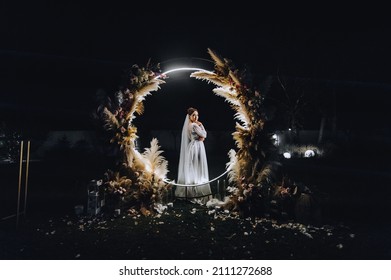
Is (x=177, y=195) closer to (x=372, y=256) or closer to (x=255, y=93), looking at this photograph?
(x=255, y=93)

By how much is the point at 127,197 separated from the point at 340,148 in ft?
68.0

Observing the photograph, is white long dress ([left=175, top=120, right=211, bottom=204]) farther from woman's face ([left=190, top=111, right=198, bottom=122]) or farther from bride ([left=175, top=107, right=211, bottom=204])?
woman's face ([left=190, top=111, right=198, bottom=122])

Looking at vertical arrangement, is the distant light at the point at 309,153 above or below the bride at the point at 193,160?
above

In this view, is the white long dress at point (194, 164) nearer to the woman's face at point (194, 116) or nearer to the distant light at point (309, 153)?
the woman's face at point (194, 116)

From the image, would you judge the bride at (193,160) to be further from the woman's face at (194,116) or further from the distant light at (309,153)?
the distant light at (309,153)

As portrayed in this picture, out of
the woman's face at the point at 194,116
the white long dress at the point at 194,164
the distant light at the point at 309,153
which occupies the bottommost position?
the white long dress at the point at 194,164

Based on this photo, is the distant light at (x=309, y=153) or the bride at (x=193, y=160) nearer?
the bride at (x=193, y=160)

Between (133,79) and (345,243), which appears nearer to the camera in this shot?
(345,243)

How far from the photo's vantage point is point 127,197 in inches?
281

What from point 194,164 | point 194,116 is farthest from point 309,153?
point 194,116

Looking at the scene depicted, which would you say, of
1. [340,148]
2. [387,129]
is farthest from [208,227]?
[387,129]

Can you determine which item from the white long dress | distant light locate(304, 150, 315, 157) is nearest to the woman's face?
the white long dress

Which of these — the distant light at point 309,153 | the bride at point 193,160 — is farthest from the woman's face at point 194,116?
the distant light at point 309,153
